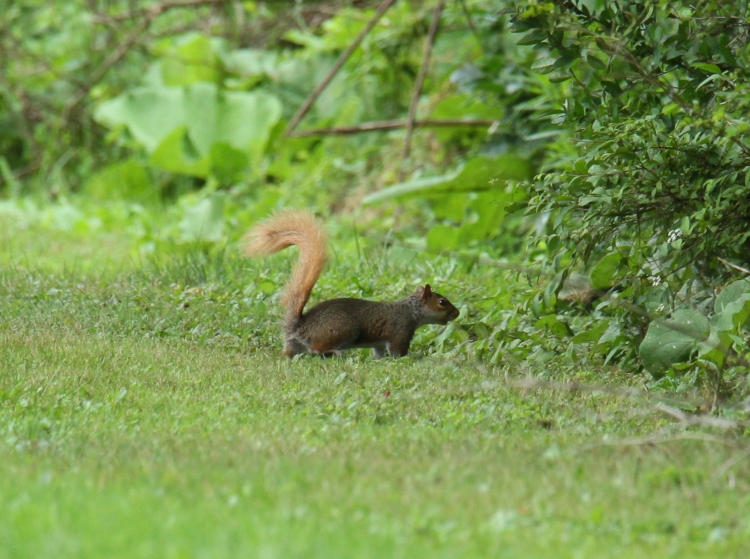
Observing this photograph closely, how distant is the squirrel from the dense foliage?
29 cm

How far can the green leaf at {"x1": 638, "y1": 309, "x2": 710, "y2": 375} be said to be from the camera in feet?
15.5

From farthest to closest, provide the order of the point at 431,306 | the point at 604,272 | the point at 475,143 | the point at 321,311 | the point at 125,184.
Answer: the point at 125,184 < the point at 475,143 < the point at 431,306 < the point at 321,311 < the point at 604,272

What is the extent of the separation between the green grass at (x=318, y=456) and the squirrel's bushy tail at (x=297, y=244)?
0.31 meters

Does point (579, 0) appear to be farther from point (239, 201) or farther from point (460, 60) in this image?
point (239, 201)

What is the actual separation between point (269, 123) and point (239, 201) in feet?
3.15

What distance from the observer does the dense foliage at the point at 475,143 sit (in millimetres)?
4500

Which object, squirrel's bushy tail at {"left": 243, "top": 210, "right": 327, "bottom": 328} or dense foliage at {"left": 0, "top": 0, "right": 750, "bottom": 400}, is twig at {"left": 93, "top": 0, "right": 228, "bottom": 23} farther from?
squirrel's bushy tail at {"left": 243, "top": 210, "right": 327, "bottom": 328}

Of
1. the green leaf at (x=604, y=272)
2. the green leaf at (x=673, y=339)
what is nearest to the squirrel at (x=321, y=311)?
the green leaf at (x=604, y=272)

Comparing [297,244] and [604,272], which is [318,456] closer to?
[604,272]

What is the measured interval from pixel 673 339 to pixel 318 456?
6.39 feet

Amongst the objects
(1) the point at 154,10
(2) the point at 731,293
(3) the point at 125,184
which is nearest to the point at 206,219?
(3) the point at 125,184

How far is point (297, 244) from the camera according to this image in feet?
18.9

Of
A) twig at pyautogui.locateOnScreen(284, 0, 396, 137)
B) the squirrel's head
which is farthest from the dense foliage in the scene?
twig at pyautogui.locateOnScreen(284, 0, 396, 137)

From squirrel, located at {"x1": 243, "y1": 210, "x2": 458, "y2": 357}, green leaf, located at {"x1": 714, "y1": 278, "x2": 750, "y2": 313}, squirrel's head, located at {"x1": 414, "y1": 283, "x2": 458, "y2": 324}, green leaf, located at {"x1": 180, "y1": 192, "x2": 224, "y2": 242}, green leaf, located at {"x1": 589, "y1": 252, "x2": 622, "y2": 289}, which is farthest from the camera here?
green leaf, located at {"x1": 180, "y1": 192, "x2": 224, "y2": 242}
